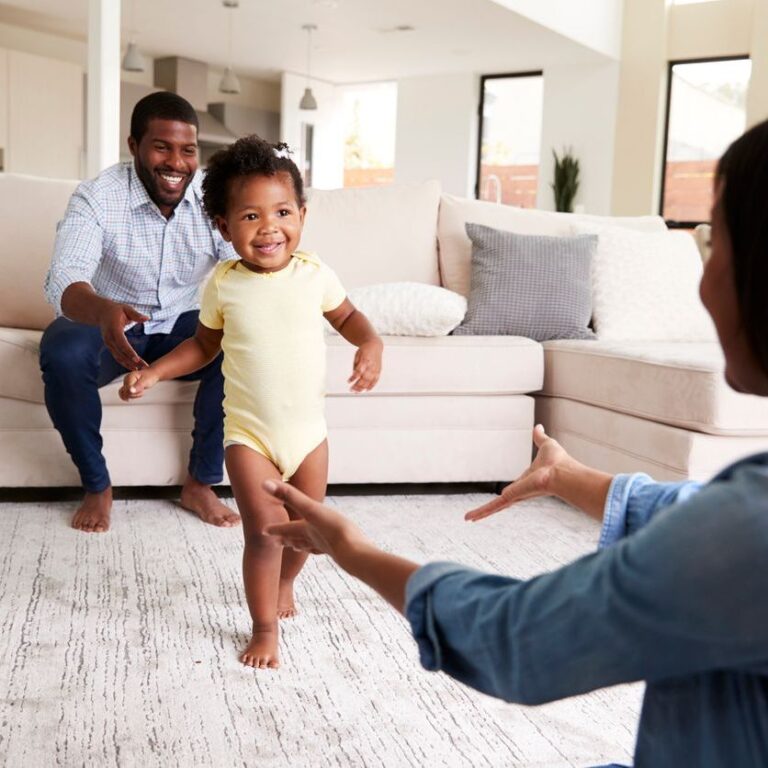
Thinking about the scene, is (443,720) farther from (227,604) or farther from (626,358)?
(626,358)

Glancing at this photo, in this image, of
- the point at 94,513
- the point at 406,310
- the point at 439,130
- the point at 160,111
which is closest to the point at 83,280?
the point at 160,111

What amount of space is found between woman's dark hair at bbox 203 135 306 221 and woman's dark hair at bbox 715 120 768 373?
1.30 meters

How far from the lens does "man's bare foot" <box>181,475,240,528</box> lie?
257cm

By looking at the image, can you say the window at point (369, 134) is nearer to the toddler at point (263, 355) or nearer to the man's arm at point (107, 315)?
the man's arm at point (107, 315)

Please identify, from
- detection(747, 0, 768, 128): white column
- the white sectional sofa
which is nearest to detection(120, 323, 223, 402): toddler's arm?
the white sectional sofa

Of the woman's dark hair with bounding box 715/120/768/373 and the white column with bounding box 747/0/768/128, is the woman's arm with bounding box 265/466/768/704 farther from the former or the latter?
the white column with bounding box 747/0/768/128

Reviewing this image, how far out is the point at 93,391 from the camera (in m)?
2.53

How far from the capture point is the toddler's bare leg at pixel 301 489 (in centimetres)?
183

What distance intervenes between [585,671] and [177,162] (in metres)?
2.24

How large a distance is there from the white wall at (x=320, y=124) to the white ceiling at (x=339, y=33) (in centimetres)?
28

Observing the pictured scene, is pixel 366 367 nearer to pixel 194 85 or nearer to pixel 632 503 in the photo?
pixel 632 503

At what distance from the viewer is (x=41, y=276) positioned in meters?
3.00

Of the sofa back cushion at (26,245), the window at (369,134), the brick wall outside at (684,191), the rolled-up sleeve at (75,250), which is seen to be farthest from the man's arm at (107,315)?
the window at (369,134)

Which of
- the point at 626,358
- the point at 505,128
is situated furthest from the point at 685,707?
the point at 505,128
